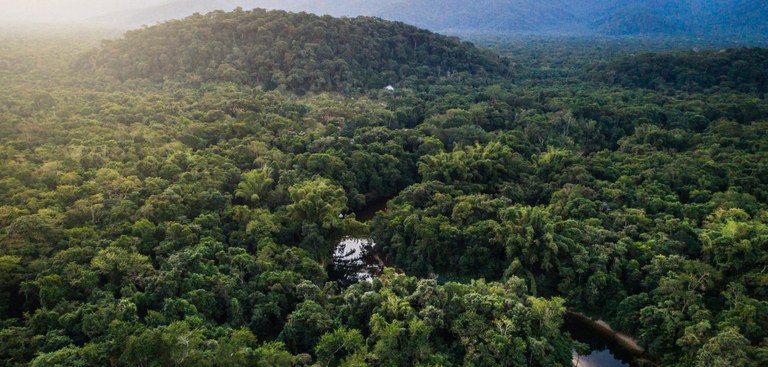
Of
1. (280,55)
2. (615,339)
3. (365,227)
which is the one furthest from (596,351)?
(280,55)

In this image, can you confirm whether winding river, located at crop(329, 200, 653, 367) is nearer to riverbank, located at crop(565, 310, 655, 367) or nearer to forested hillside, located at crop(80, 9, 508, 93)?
riverbank, located at crop(565, 310, 655, 367)

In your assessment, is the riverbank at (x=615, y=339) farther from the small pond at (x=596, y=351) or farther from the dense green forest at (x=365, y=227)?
the dense green forest at (x=365, y=227)

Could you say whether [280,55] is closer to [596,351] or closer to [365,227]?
[365,227]

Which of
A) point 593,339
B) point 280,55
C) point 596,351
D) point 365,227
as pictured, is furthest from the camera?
point 280,55

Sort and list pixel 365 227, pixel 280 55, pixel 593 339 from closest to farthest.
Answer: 1. pixel 593 339
2. pixel 365 227
3. pixel 280 55

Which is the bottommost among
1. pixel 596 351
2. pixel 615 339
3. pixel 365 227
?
pixel 596 351

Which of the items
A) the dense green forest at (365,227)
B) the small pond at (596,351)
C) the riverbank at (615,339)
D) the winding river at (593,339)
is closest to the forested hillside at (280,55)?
the dense green forest at (365,227)

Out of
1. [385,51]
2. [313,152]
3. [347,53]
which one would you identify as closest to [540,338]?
[313,152]

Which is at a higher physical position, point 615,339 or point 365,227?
point 365,227
